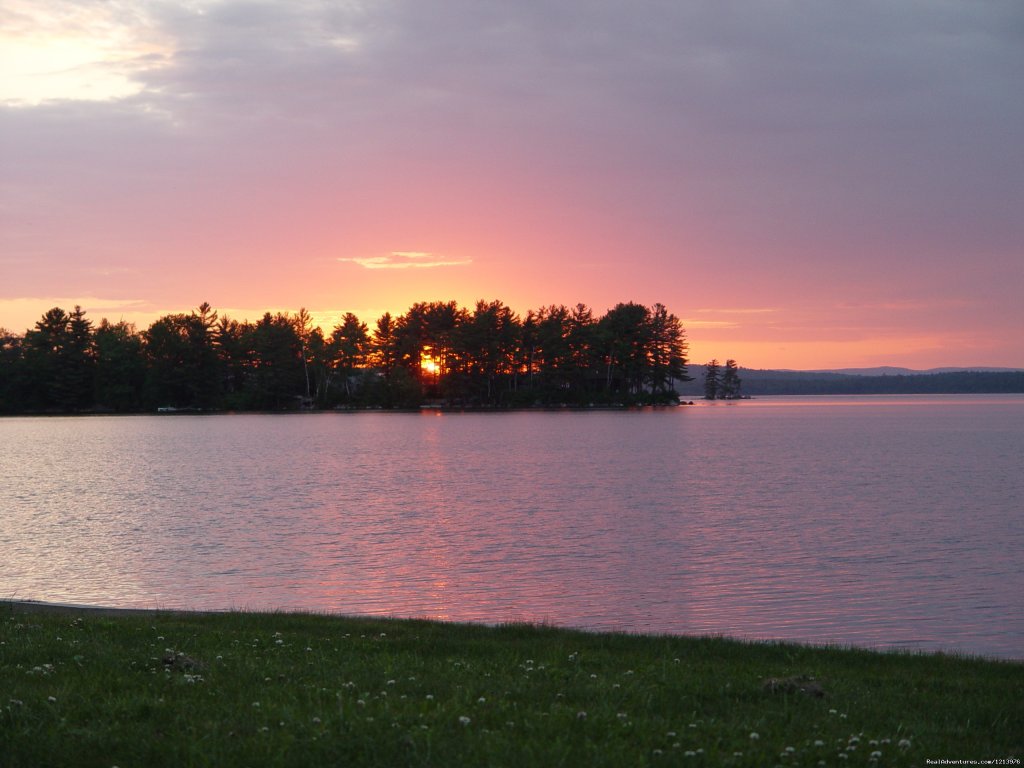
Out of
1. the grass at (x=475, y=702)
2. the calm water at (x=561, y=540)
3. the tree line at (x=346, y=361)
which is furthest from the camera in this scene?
the tree line at (x=346, y=361)

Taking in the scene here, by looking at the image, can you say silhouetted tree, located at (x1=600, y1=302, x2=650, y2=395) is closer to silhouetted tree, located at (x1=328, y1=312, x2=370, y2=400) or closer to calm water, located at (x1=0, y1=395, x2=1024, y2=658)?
silhouetted tree, located at (x1=328, y1=312, x2=370, y2=400)

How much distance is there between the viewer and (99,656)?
10.2m

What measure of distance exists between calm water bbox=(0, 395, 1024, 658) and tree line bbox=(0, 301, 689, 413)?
98.7m

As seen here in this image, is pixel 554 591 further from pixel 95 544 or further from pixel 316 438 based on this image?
pixel 316 438

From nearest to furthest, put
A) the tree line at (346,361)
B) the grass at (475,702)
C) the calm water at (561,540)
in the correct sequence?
the grass at (475,702) < the calm water at (561,540) < the tree line at (346,361)

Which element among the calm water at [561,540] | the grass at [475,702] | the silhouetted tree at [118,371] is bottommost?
the calm water at [561,540]

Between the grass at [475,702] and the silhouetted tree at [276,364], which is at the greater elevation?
the silhouetted tree at [276,364]

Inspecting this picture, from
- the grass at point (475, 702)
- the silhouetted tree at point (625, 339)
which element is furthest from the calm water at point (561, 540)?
the silhouetted tree at point (625, 339)

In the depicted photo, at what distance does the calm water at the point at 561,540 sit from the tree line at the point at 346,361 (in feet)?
324

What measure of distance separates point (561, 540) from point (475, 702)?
19.4m

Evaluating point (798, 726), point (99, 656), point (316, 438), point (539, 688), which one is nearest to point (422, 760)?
point (539, 688)

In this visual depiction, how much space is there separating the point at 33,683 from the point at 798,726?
23.2 ft

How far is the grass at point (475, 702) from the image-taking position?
6.98 meters

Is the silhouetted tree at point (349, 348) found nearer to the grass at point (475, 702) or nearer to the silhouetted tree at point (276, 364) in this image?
the silhouetted tree at point (276, 364)
